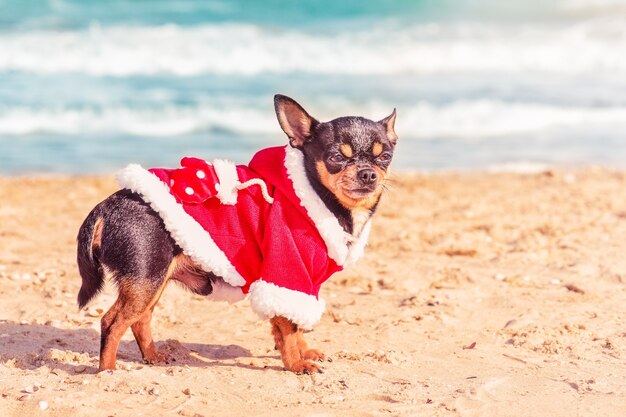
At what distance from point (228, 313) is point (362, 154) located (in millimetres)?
1788

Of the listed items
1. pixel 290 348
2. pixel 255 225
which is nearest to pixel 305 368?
pixel 290 348

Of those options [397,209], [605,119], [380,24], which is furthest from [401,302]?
[380,24]

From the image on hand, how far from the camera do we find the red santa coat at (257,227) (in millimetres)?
4371

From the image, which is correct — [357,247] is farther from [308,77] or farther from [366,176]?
[308,77]

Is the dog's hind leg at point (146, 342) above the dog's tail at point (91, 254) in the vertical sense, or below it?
below

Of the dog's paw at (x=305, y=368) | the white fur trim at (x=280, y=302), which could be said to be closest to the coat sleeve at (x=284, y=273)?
the white fur trim at (x=280, y=302)

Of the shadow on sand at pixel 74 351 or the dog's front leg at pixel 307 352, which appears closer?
the shadow on sand at pixel 74 351

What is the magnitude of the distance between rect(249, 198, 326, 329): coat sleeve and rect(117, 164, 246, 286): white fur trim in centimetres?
22

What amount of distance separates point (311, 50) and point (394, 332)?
59.5 feet

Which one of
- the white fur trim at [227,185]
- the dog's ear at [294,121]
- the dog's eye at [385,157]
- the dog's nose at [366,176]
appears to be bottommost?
the white fur trim at [227,185]

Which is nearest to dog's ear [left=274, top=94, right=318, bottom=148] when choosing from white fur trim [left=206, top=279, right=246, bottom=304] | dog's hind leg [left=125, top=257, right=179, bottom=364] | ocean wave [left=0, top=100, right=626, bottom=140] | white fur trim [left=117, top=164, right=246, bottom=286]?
white fur trim [left=117, top=164, right=246, bottom=286]

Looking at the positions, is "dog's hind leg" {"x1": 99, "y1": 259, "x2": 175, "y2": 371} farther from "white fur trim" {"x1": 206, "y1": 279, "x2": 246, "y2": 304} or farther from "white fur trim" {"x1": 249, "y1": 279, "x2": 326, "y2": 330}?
"white fur trim" {"x1": 249, "y1": 279, "x2": 326, "y2": 330}

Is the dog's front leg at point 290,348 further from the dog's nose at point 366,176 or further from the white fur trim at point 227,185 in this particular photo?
the dog's nose at point 366,176

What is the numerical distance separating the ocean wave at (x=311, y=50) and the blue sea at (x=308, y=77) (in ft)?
0.18
